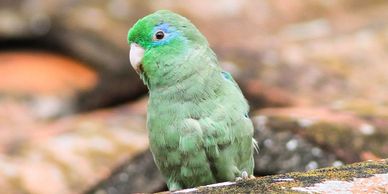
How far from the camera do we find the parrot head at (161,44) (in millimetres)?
4754

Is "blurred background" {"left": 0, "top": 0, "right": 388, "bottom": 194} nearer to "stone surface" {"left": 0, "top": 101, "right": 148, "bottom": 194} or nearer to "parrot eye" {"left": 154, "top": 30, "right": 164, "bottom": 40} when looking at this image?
"stone surface" {"left": 0, "top": 101, "right": 148, "bottom": 194}

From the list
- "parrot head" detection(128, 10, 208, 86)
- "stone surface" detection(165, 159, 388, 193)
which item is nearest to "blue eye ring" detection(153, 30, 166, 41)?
"parrot head" detection(128, 10, 208, 86)

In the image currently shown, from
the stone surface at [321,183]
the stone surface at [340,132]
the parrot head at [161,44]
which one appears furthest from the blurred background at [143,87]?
the stone surface at [321,183]

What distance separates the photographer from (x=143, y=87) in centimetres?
890

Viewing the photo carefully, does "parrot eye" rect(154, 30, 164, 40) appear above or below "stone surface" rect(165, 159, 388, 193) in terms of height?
above

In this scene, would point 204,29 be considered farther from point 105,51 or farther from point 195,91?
point 195,91

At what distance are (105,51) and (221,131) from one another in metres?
5.86

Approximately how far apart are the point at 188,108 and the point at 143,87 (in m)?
4.30

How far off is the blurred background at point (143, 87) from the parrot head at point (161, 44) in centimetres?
91

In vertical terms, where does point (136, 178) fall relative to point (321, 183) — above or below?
below

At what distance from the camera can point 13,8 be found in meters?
11.1

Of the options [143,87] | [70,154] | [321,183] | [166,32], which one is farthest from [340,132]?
[143,87]

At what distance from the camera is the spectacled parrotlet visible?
14.9ft

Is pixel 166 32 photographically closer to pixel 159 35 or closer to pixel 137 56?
pixel 159 35
